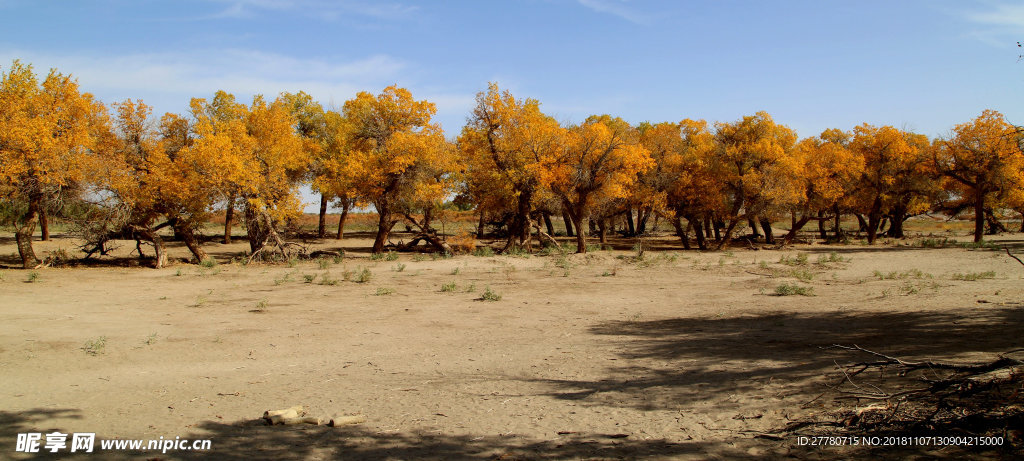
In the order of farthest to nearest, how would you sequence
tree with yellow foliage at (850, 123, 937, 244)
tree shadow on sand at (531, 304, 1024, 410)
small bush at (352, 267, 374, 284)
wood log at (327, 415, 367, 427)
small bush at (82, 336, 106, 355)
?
tree with yellow foliage at (850, 123, 937, 244) → small bush at (352, 267, 374, 284) → small bush at (82, 336, 106, 355) → tree shadow on sand at (531, 304, 1024, 410) → wood log at (327, 415, 367, 427)

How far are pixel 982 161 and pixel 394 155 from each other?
31.2 metres

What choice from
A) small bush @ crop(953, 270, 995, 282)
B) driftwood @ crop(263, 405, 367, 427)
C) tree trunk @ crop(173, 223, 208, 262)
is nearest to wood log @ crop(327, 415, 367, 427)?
driftwood @ crop(263, 405, 367, 427)

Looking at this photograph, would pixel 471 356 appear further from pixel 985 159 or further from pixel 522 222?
pixel 985 159

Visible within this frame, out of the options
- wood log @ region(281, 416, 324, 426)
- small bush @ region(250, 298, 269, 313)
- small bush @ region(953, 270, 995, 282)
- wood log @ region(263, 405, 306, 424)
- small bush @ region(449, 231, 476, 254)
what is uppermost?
small bush @ region(449, 231, 476, 254)

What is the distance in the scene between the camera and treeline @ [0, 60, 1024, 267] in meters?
22.0

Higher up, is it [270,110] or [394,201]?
[270,110]

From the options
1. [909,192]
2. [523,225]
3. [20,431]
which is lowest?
[20,431]

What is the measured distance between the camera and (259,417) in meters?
6.65

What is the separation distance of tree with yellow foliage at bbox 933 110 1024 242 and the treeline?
87mm

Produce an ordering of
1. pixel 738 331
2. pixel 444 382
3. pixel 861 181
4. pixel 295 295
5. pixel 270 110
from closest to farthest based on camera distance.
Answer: pixel 444 382 → pixel 738 331 → pixel 295 295 → pixel 270 110 → pixel 861 181

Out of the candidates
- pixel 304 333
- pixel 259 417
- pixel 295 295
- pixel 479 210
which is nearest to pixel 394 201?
pixel 479 210

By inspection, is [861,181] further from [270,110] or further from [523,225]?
[270,110]

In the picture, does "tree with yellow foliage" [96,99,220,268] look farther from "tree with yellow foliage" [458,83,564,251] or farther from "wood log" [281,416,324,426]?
"wood log" [281,416,324,426]

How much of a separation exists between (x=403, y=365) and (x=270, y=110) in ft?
74.6
